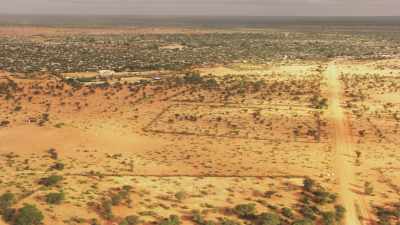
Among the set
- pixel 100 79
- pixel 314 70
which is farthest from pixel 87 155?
pixel 314 70

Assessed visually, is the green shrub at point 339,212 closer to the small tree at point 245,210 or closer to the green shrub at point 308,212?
the green shrub at point 308,212

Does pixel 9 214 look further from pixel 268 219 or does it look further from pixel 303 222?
pixel 303 222

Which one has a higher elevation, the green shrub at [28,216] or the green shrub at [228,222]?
the green shrub at [28,216]

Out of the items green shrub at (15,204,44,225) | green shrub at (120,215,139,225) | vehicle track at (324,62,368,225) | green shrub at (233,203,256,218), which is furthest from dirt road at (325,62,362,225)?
green shrub at (15,204,44,225)

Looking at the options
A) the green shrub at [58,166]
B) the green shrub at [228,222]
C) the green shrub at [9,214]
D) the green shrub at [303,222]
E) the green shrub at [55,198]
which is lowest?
the green shrub at [228,222]

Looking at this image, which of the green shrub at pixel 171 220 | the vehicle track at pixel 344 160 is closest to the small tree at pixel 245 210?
the green shrub at pixel 171 220

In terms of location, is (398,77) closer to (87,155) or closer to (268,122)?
(268,122)

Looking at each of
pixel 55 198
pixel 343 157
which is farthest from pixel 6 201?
pixel 343 157
